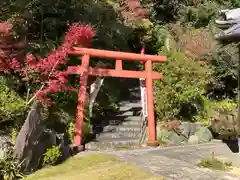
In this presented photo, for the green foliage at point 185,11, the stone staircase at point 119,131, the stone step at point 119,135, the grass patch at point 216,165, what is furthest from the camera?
the green foliage at point 185,11

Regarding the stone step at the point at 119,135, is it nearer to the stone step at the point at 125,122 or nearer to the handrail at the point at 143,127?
the handrail at the point at 143,127

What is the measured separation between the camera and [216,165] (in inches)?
320

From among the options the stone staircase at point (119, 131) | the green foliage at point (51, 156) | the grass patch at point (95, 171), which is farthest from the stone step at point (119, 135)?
the green foliage at point (51, 156)

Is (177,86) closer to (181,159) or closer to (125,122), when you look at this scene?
(125,122)

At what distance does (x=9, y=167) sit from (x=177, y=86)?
21.9 feet

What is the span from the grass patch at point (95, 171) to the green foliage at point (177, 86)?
4023mm

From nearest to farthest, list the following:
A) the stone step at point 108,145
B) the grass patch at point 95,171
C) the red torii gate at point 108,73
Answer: the grass patch at point 95,171 → the red torii gate at point 108,73 → the stone step at point 108,145

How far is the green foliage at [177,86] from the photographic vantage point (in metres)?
11.9

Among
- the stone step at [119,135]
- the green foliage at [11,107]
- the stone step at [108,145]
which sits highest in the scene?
the green foliage at [11,107]

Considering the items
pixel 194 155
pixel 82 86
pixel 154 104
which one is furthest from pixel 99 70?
pixel 194 155

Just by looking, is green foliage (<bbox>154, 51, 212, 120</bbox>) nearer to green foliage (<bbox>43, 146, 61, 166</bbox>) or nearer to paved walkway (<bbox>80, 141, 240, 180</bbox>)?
paved walkway (<bbox>80, 141, 240, 180</bbox>)

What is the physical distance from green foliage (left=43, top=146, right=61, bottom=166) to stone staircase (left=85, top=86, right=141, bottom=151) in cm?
207

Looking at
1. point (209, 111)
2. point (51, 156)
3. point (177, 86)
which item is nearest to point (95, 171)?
point (51, 156)

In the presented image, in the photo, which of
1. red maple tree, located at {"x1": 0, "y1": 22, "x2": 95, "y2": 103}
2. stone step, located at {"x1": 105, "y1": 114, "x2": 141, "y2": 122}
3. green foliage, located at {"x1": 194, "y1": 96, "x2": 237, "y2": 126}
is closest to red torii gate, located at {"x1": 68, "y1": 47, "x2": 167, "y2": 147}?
red maple tree, located at {"x1": 0, "y1": 22, "x2": 95, "y2": 103}
